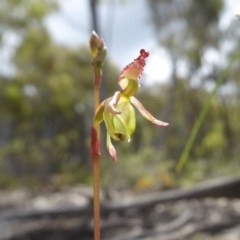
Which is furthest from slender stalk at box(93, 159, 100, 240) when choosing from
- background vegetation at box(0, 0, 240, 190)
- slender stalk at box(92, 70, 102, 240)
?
background vegetation at box(0, 0, 240, 190)

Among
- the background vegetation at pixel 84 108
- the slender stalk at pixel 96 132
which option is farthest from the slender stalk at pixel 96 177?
the background vegetation at pixel 84 108

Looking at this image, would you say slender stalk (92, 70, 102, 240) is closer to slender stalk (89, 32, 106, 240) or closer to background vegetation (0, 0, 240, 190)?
slender stalk (89, 32, 106, 240)

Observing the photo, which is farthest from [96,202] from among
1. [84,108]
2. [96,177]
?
[84,108]

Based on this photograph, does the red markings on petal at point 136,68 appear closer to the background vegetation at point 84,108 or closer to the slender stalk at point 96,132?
the slender stalk at point 96,132

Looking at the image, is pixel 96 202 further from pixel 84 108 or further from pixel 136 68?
pixel 84 108

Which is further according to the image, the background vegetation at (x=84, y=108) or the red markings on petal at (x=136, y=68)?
the background vegetation at (x=84, y=108)

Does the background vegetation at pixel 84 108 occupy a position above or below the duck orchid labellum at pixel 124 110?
above

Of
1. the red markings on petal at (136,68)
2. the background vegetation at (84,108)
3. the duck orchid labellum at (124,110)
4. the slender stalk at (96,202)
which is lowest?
the slender stalk at (96,202)
